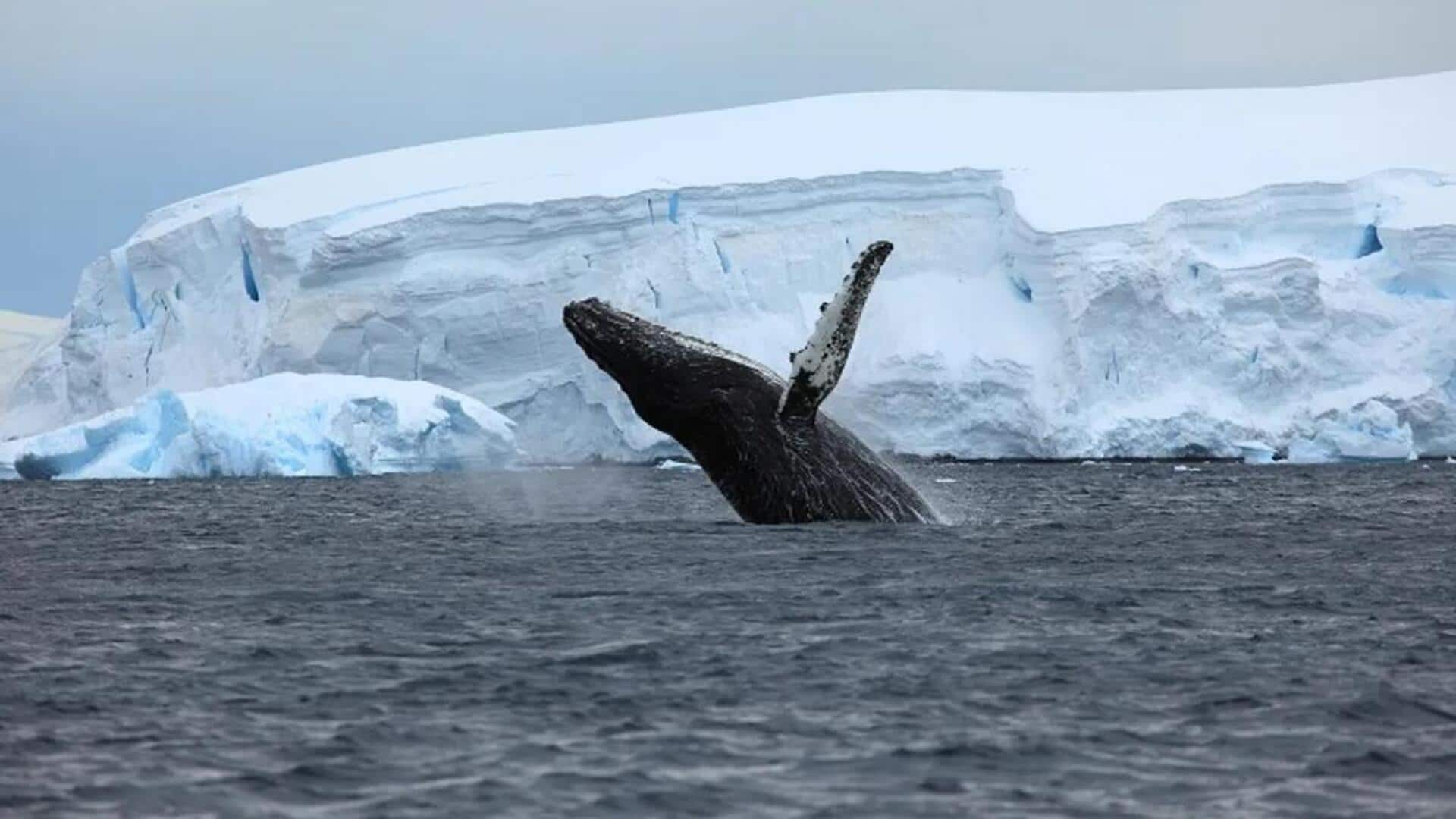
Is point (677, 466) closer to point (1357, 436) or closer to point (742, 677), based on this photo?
point (1357, 436)

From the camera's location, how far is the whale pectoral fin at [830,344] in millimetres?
11320

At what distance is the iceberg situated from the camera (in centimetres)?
3525

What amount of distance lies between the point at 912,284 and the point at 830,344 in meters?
32.9

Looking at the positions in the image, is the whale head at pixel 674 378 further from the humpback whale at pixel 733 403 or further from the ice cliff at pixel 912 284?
the ice cliff at pixel 912 284

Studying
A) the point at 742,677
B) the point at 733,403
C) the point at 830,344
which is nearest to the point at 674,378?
the point at 733,403

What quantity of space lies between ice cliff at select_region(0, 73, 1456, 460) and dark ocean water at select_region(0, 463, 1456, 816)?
76.9 ft

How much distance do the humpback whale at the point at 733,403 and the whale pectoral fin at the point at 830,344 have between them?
0.01 metres

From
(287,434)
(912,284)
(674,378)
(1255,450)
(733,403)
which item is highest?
(912,284)

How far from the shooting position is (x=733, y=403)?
1210cm

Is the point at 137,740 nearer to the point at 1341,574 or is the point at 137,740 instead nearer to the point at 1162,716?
the point at 1162,716

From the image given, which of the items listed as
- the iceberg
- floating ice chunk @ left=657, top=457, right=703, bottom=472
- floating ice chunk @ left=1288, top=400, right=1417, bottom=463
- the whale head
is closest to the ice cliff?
floating ice chunk @ left=1288, top=400, right=1417, bottom=463

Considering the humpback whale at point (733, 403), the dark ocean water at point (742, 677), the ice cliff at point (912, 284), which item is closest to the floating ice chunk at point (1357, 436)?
the ice cliff at point (912, 284)

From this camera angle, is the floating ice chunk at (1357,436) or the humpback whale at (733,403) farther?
the floating ice chunk at (1357,436)

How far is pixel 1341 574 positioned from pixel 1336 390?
26.7m
